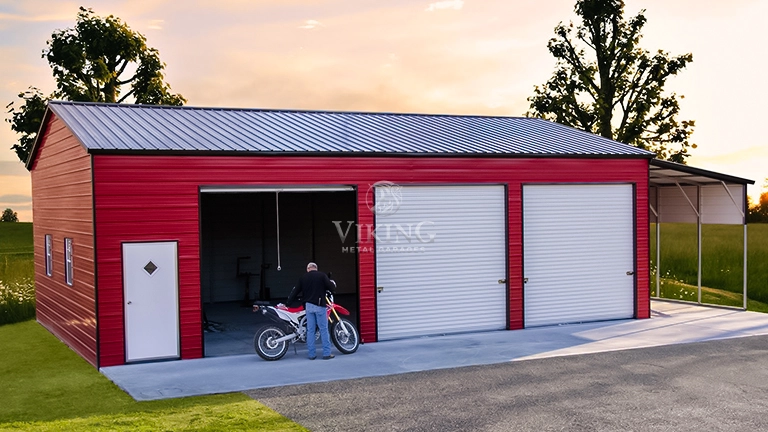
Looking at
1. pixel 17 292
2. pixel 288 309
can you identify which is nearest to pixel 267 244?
pixel 17 292

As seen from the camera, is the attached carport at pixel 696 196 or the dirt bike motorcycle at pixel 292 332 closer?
the dirt bike motorcycle at pixel 292 332

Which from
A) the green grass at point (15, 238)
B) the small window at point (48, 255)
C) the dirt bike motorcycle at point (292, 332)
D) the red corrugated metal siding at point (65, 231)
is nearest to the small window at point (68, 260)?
the red corrugated metal siding at point (65, 231)

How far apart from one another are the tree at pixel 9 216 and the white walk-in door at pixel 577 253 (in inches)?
2023

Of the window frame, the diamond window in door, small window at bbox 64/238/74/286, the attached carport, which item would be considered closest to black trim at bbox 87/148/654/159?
the attached carport

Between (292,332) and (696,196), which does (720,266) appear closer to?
(696,196)

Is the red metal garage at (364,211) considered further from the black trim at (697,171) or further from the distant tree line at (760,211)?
the distant tree line at (760,211)

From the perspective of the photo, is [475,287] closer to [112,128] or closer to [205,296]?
[112,128]

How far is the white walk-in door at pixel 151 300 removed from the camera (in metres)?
12.2

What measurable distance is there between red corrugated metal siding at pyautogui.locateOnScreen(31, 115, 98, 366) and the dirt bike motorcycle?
8.11 feet

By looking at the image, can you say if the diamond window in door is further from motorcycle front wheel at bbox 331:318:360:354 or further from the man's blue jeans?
motorcycle front wheel at bbox 331:318:360:354

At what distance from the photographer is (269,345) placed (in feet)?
40.4

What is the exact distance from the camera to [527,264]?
50.2ft

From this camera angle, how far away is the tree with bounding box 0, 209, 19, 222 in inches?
2272

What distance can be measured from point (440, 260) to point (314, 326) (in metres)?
3.17
